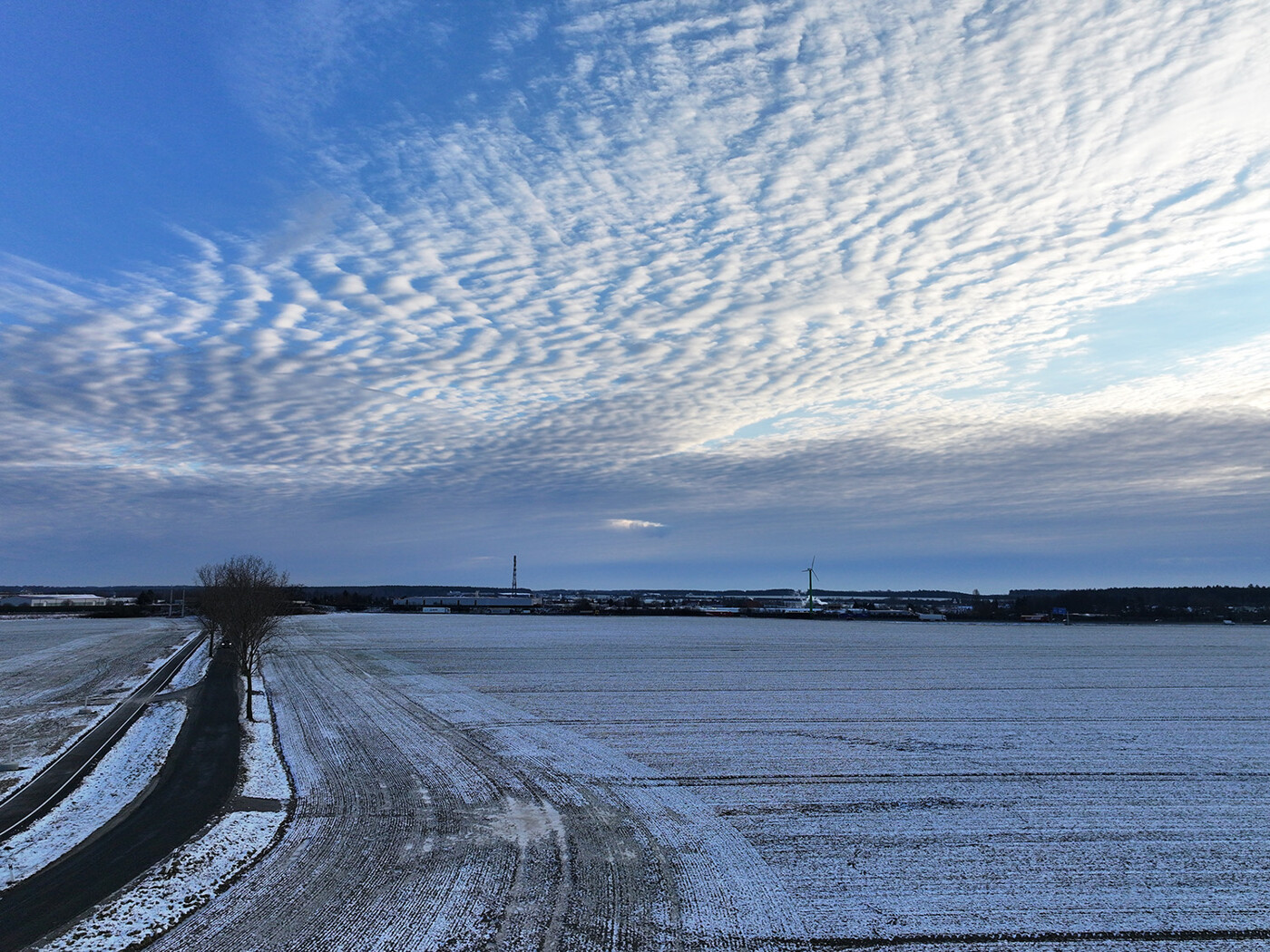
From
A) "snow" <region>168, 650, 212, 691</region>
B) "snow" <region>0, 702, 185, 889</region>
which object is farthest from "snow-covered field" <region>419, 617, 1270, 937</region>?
"snow" <region>168, 650, 212, 691</region>

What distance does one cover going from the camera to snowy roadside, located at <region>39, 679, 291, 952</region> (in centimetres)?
1202

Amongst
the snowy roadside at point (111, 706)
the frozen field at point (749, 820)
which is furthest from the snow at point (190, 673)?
the frozen field at point (749, 820)

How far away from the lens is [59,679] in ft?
156

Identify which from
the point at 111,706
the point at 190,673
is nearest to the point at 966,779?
the point at 111,706

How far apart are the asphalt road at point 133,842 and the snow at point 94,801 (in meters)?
0.35

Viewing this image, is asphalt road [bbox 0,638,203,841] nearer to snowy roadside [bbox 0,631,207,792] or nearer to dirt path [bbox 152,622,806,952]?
snowy roadside [bbox 0,631,207,792]

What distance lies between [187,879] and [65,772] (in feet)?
41.2

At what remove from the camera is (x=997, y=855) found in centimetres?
1568

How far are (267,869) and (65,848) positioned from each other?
470cm

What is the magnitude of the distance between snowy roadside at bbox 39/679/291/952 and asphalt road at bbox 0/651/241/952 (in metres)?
0.38

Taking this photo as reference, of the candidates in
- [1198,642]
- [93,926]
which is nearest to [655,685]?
[93,926]

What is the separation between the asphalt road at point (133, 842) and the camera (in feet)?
42.1

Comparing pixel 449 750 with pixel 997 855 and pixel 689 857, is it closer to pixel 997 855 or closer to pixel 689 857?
pixel 689 857

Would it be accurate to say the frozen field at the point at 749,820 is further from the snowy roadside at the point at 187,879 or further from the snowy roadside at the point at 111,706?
the snowy roadside at the point at 111,706
